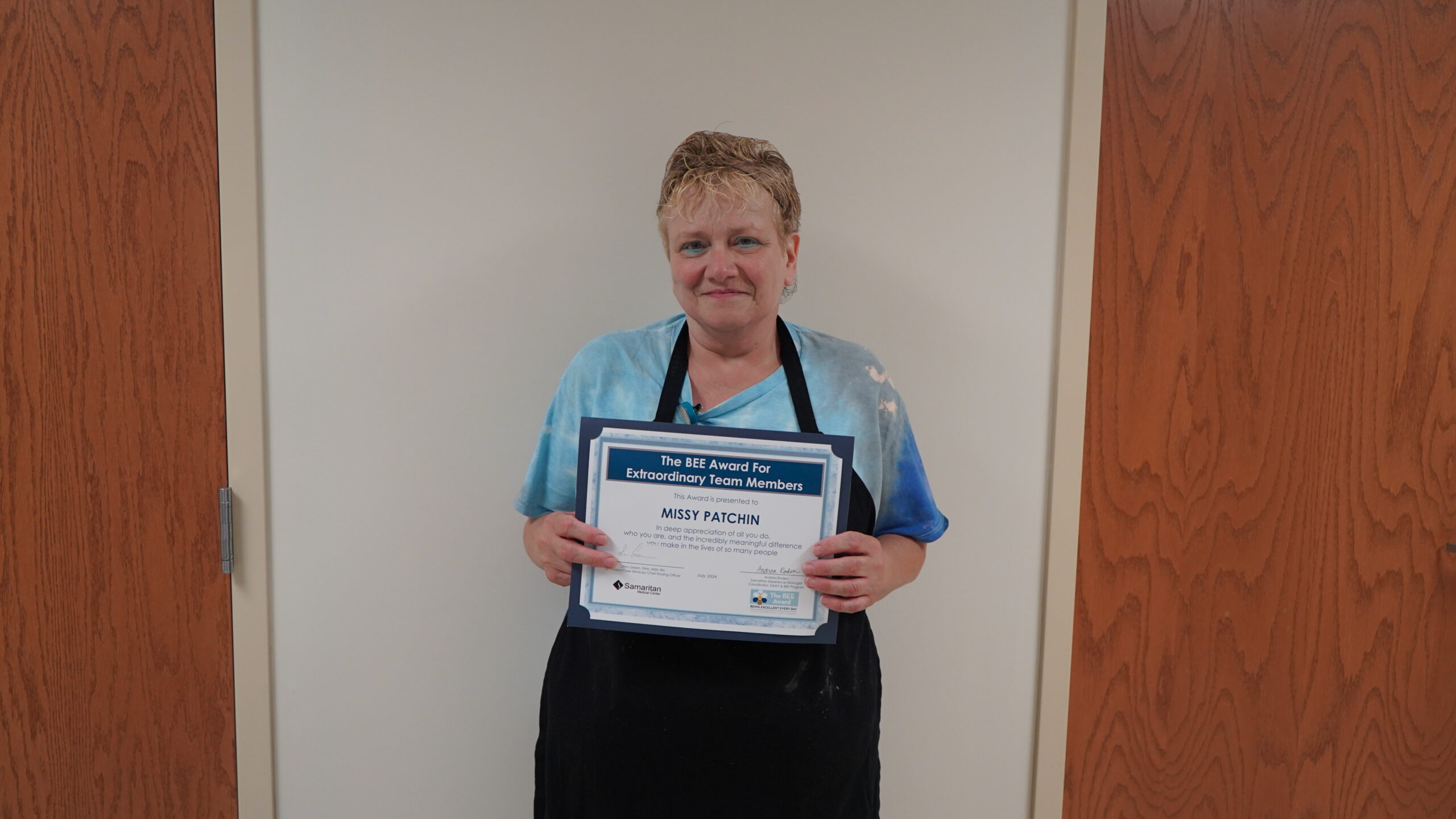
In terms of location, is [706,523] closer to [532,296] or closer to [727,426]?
[727,426]

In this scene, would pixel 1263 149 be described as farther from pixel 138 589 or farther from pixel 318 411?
pixel 138 589

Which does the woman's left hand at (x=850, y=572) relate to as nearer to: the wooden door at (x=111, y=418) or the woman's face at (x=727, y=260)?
the woman's face at (x=727, y=260)

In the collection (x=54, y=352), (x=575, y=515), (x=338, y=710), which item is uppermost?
(x=54, y=352)

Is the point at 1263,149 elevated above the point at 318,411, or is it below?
above

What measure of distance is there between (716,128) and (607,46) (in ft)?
0.88

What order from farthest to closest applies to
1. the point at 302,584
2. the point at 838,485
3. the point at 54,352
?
the point at 302,584, the point at 54,352, the point at 838,485

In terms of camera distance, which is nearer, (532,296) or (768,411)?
(768,411)

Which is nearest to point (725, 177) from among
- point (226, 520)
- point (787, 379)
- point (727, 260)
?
point (727, 260)

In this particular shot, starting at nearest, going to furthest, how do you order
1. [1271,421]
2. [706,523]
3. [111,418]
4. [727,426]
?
[706,523] → [727,426] → [111,418] → [1271,421]

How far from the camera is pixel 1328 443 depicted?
A: 1669mm

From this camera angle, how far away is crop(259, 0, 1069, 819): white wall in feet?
5.13

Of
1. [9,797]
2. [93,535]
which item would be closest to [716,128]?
[93,535]

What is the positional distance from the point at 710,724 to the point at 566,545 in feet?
1.20

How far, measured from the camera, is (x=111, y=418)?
1.56m
